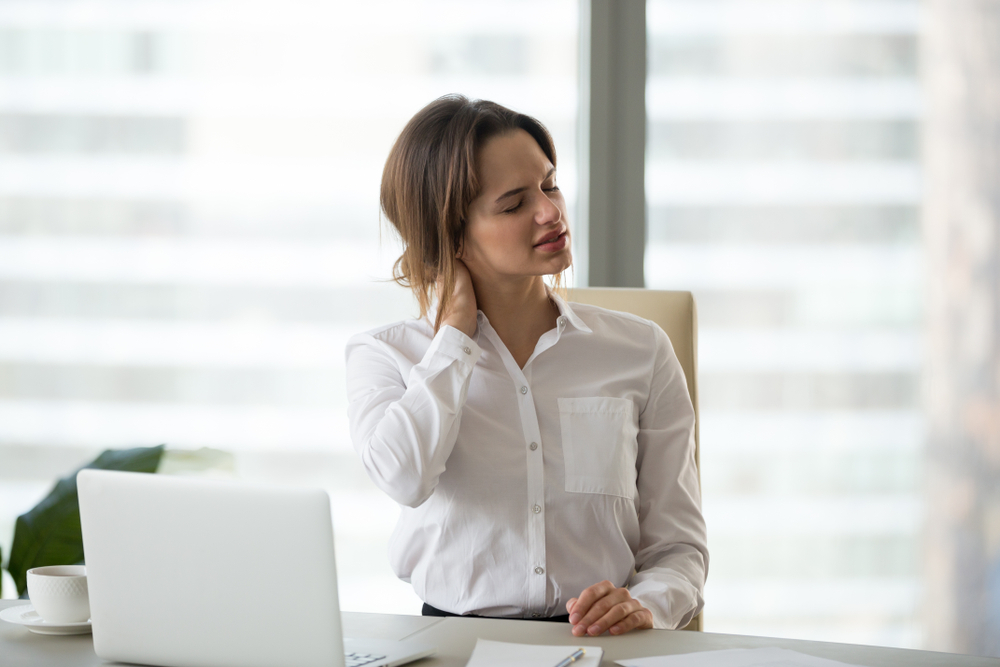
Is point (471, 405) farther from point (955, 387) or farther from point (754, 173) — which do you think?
point (955, 387)

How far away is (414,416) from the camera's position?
1.26 m

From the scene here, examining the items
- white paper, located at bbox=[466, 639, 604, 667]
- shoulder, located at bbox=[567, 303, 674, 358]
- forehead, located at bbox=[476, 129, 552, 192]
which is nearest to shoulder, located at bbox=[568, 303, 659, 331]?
shoulder, located at bbox=[567, 303, 674, 358]

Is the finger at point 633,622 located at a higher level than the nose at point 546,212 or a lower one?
lower

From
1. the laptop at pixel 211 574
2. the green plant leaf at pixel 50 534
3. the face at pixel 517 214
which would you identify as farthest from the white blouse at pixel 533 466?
the green plant leaf at pixel 50 534

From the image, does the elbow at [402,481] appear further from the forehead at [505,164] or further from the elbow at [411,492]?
the forehead at [505,164]

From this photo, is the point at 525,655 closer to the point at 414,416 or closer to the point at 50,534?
the point at 414,416

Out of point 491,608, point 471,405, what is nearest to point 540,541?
point 491,608

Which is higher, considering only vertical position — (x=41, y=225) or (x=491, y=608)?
(x=41, y=225)

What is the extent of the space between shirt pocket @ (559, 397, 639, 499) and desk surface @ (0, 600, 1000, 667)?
1.06ft

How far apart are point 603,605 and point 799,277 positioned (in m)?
1.37

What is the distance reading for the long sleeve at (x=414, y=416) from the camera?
1.24 metres

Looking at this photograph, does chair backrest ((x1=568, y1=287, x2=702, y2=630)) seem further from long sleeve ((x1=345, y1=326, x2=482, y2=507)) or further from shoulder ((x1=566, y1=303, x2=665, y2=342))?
long sleeve ((x1=345, y1=326, x2=482, y2=507))

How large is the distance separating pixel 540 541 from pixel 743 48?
1443 millimetres

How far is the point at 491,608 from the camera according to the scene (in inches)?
49.8
